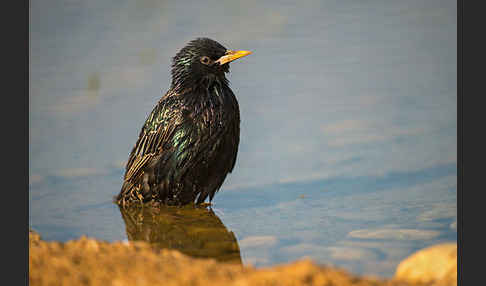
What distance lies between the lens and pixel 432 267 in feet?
14.9

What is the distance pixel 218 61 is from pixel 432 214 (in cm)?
267

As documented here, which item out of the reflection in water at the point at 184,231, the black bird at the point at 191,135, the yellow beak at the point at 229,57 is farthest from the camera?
the yellow beak at the point at 229,57

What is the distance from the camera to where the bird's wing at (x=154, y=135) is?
23.2 feet

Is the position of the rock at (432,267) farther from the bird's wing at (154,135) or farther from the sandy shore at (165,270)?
the bird's wing at (154,135)

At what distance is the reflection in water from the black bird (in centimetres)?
23

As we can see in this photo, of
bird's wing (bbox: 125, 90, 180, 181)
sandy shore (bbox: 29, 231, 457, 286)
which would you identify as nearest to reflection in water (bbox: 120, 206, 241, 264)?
bird's wing (bbox: 125, 90, 180, 181)

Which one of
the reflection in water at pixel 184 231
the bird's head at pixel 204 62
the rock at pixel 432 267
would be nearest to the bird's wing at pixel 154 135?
the bird's head at pixel 204 62

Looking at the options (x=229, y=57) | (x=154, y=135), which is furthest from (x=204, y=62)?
(x=154, y=135)

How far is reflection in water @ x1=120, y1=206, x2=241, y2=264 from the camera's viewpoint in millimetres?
5637

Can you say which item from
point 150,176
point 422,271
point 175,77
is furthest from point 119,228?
point 422,271

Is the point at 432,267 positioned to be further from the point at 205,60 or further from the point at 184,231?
the point at 205,60

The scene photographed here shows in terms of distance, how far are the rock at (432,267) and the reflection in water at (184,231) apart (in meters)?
1.35

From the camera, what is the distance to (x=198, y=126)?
6969mm

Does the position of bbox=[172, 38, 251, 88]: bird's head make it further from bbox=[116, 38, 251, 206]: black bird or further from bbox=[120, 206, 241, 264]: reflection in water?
bbox=[120, 206, 241, 264]: reflection in water
